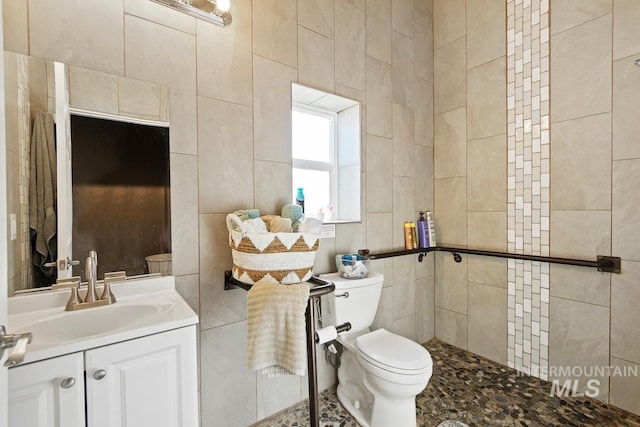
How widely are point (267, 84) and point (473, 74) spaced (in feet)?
5.29

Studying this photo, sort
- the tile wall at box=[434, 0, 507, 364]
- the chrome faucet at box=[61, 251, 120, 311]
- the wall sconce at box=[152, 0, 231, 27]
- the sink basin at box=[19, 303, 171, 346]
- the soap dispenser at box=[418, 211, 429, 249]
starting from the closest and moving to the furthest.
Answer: the sink basin at box=[19, 303, 171, 346] → the chrome faucet at box=[61, 251, 120, 311] → the wall sconce at box=[152, 0, 231, 27] → the tile wall at box=[434, 0, 507, 364] → the soap dispenser at box=[418, 211, 429, 249]

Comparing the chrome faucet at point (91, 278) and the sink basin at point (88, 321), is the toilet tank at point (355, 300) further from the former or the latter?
the chrome faucet at point (91, 278)

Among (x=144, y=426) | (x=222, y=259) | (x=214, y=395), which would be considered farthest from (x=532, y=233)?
(x=144, y=426)

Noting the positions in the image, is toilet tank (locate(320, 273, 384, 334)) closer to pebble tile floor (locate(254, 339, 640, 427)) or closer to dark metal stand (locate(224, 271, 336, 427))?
dark metal stand (locate(224, 271, 336, 427))

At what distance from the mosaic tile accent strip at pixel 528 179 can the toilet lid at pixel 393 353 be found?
3.07 ft

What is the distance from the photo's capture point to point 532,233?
1.91 m

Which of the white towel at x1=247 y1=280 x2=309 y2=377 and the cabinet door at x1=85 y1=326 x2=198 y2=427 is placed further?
the white towel at x1=247 y1=280 x2=309 y2=377

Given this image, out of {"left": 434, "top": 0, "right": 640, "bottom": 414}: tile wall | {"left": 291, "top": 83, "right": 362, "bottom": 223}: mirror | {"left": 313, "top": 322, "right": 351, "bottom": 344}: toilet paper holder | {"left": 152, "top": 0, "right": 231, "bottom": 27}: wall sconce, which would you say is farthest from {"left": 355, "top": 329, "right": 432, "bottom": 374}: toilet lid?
{"left": 152, "top": 0, "right": 231, "bottom": 27}: wall sconce

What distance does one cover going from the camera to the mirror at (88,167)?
3.35 feet

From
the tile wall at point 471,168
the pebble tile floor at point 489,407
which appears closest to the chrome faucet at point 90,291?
the pebble tile floor at point 489,407

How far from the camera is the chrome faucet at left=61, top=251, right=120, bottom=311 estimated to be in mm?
1041

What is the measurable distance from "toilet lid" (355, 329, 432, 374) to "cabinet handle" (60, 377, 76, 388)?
1.16 meters

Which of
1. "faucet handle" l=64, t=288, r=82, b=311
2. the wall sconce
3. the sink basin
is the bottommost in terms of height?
the sink basin

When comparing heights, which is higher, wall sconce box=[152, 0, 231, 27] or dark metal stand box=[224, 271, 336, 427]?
wall sconce box=[152, 0, 231, 27]
